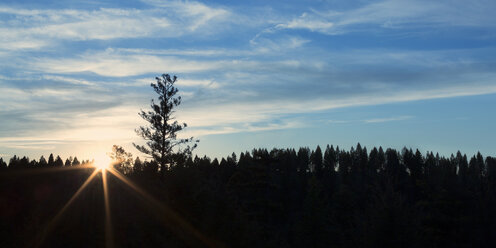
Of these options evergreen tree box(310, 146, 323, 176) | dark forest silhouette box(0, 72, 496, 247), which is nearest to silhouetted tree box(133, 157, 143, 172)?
dark forest silhouette box(0, 72, 496, 247)

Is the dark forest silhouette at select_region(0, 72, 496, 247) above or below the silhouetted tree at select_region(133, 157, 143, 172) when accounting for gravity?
below

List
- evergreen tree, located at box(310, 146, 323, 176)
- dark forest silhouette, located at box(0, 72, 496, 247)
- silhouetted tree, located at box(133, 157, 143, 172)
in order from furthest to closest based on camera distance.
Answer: evergreen tree, located at box(310, 146, 323, 176)
silhouetted tree, located at box(133, 157, 143, 172)
dark forest silhouette, located at box(0, 72, 496, 247)

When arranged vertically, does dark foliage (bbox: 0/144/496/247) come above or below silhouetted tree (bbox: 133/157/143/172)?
below

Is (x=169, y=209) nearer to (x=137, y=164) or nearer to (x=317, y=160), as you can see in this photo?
(x=137, y=164)

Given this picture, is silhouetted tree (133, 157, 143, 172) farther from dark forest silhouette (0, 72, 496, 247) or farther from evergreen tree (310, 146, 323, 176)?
evergreen tree (310, 146, 323, 176)

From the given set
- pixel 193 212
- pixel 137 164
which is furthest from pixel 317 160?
pixel 193 212

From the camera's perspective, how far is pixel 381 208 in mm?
19359

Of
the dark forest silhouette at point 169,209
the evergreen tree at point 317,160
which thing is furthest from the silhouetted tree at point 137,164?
the evergreen tree at point 317,160

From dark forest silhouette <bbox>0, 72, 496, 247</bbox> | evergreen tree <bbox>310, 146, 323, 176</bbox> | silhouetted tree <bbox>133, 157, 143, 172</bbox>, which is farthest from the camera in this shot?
evergreen tree <bbox>310, 146, 323, 176</bbox>

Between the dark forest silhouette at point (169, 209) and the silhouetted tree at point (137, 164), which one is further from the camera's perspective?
the silhouetted tree at point (137, 164)

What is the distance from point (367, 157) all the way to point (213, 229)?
484ft

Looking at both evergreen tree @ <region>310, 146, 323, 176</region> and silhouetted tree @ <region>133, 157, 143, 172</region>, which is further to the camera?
evergreen tree @ <region>310, 146, 323, 176</region>

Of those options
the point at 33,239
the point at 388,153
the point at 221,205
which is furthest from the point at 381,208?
the point at 388,153

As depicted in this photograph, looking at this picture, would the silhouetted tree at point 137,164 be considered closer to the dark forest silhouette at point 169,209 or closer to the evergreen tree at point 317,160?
the dark forest silhouette at point 169,209
